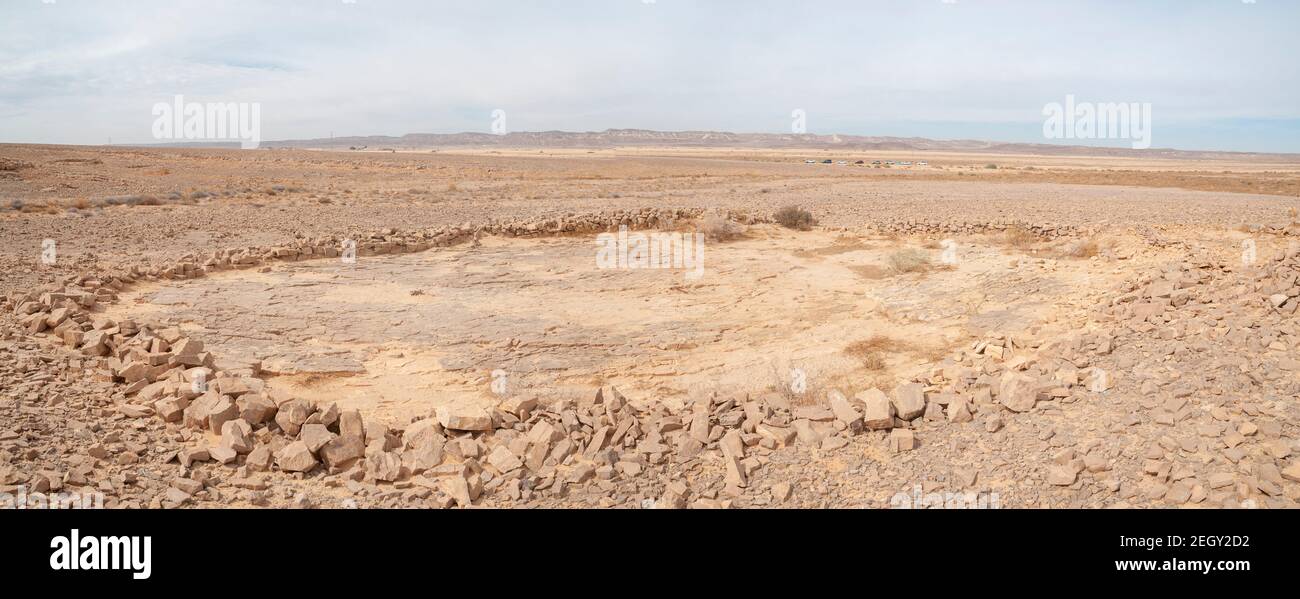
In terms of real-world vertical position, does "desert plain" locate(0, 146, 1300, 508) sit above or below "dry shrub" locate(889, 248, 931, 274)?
below

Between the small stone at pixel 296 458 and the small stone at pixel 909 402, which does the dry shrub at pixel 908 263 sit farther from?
the small stone at pixel 296 458

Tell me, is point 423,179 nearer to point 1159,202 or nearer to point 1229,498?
point 1159,202

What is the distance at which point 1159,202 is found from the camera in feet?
74.7

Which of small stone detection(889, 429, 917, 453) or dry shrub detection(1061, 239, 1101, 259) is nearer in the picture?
small stone detection(889, 429, 917, 453)

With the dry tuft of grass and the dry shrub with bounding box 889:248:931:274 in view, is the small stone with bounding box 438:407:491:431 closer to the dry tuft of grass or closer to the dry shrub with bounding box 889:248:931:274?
the dry tuft of grass

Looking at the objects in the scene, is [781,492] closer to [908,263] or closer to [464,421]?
[464,421]

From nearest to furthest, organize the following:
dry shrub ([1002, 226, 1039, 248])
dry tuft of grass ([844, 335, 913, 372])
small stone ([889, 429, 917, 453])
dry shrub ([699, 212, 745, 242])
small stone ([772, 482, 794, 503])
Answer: small stone ([772, 482, 794, 503])
small stone ([889, 429, 917, 453])
dry tuft of grass ([844, 335, 913, 372])
dry shrub ([1002, 226, 1039, 248])
dry shrub ([699, 212, 745, 242])

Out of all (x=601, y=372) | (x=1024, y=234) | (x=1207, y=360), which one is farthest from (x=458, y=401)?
(x=1024, y=234)

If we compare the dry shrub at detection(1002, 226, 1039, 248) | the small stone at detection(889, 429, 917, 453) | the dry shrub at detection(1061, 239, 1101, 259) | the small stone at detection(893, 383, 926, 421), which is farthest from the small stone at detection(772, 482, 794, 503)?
the dry shrub at detection(1002, 226, 1039, 248)

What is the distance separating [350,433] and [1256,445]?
19.6 feet

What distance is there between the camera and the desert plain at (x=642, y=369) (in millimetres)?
4656

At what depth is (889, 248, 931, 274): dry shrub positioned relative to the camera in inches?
468

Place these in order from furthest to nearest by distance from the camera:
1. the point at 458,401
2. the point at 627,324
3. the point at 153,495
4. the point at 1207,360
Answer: the point at 627,324 → the point at 458,401 → the point at 1207,360 → the point at 153,495

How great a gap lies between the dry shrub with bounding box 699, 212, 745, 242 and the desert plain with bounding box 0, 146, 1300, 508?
425 millimetres
